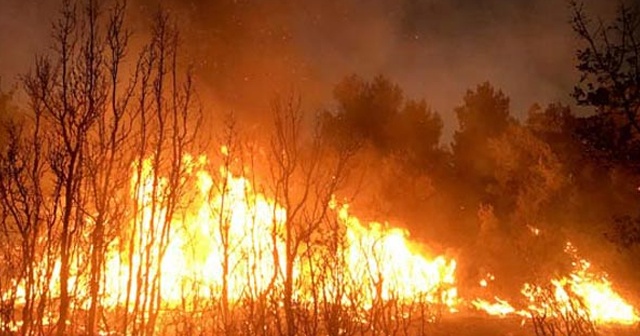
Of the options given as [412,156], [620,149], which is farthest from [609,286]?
[412,156]

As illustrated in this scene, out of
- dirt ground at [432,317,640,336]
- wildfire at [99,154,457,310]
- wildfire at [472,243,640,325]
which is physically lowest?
dirt ground at [432,317,640,336]

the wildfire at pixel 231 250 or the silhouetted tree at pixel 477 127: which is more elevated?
the silhouetted tree at pixel 477 127

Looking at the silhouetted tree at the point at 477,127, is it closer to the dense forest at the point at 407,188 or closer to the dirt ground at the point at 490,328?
the dense forest at the point at 407,188

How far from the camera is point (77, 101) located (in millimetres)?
10312

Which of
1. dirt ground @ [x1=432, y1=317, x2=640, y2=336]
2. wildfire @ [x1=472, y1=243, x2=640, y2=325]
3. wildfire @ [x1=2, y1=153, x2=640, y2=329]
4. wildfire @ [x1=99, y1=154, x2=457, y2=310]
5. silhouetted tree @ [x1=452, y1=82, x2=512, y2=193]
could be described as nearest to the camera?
wildfire @ [x1=99, y1=154, x2=457, y2=310]

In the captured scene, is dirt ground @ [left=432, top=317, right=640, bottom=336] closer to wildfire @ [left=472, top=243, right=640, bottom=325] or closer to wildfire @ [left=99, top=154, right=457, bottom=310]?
wildfire @ [left=99, top=154, right=457, bottom=310]

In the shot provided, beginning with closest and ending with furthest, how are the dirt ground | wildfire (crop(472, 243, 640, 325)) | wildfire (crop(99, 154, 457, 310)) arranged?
wildfire (crop(99, 154, 457, 310)), the dirt ground, wildfire (crop(472, 243, 640, 325))

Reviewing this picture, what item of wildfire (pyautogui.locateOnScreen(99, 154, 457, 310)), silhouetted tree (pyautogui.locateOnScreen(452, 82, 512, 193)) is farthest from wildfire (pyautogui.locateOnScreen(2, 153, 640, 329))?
silhouetted tree (pyautogui.locateOnScreen(452, 82, 512, 193))

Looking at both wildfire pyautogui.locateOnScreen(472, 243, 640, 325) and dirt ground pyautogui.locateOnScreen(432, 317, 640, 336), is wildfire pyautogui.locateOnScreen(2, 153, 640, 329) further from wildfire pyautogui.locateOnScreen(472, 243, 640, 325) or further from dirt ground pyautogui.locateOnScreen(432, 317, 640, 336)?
dirt ground pyautogui.locateOnScreen(432, 317, 640, 336)

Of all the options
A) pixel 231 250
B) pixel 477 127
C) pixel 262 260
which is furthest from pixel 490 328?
pixel 477 127

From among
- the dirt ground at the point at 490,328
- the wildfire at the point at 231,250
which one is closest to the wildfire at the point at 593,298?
the dirt ground at the point at 490,328

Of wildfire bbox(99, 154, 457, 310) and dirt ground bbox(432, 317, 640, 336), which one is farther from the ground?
wildfire bbox(99, 154, 457, 310)

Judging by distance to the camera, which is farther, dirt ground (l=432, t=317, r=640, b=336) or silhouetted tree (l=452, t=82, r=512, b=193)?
silhouetted tree (l=452, t=82, r=512, b=193)

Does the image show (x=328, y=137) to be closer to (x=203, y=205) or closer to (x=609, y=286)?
(x=203, y=205)
